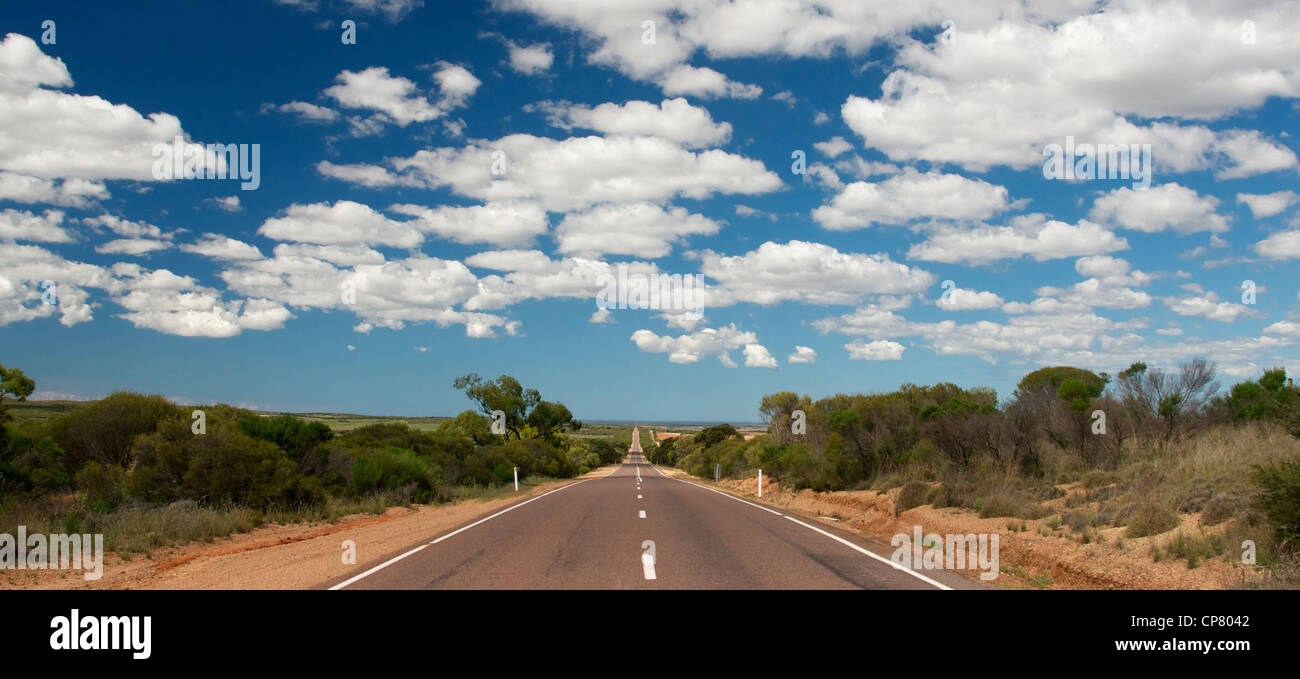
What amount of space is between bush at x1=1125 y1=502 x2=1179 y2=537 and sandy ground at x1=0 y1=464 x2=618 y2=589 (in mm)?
11465

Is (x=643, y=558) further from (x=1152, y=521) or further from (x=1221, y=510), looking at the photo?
(x=1221, y=510)

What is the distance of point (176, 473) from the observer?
58.3 feet

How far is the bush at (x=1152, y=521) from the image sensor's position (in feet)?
36.7

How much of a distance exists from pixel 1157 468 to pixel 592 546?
470 inches

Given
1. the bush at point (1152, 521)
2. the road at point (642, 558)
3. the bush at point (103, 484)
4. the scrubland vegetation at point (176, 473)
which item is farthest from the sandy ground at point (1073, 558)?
the bush at point (103, 484)

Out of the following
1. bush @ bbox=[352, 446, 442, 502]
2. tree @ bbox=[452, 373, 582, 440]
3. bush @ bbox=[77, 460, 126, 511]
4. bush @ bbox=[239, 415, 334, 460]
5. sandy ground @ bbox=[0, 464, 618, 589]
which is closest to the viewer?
sandy ground @ bbox=[0, 464, 618, 589]

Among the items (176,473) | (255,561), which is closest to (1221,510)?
(255,561)

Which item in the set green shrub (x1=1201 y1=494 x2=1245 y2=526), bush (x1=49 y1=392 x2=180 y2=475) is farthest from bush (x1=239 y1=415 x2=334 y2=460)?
green shrub (x1=1201 y1=494 x2=1245 y2=526)

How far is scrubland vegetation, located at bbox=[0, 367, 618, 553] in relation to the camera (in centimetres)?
1434

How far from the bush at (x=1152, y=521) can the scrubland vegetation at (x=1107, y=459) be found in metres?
0.02

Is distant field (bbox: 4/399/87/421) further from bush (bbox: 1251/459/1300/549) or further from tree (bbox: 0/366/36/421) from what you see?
bush (bbox: 1251/459/1300/549)
